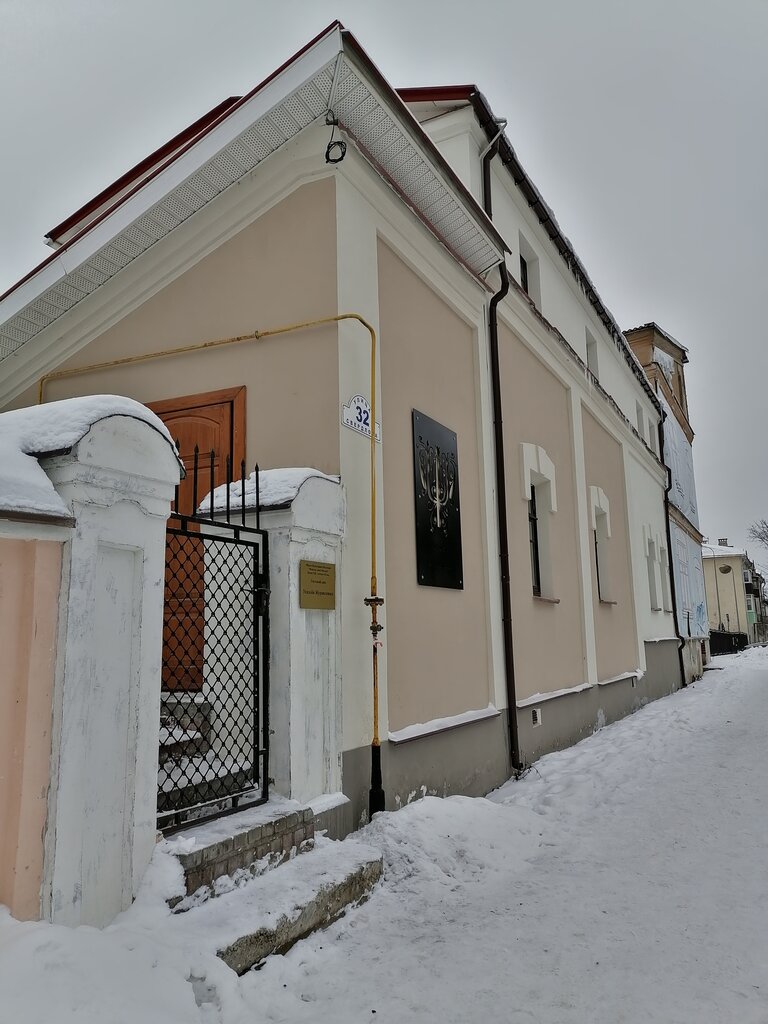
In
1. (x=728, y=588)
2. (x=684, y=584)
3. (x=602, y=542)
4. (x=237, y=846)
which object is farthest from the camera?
(x=728, y=588)

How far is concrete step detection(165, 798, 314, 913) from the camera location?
3.04 meters

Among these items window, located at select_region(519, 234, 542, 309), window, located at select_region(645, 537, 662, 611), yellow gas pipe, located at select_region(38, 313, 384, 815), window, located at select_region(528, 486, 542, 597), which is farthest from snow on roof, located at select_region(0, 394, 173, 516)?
window, located at select_region(645, 537, 662, 611)

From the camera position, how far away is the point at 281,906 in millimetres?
3082

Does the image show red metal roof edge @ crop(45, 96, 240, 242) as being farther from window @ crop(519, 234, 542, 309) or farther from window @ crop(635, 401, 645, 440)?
window @ crop(635, 401, 645, 440)

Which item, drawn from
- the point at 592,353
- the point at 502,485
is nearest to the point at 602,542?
the point at 592,353

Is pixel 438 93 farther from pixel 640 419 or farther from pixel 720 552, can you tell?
pixel 720 552

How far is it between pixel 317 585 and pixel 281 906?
168 centimetres

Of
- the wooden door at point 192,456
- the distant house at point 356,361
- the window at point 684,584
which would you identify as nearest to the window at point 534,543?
the distant house at point 356,361

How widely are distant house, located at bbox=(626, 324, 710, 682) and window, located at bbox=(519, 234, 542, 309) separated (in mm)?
7480

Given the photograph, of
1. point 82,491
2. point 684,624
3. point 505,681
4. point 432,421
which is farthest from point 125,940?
point 684,624

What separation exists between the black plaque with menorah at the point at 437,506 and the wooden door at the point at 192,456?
4.60 ft

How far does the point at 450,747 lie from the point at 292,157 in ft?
14.9

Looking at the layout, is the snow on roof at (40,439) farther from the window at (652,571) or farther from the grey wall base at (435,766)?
the window at (652,571)

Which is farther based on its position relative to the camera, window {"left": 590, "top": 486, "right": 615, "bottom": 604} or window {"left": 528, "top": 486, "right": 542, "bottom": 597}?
window {"left": 590, "top": 486, "right": 615, "bottom": 604}
